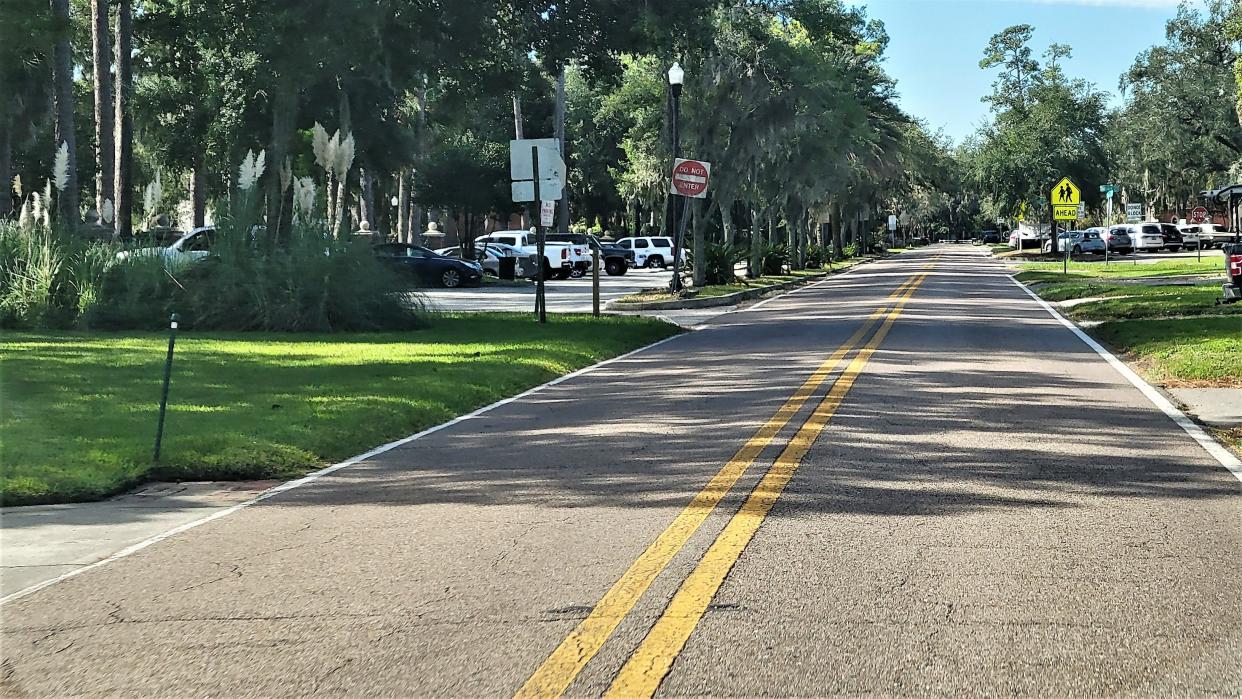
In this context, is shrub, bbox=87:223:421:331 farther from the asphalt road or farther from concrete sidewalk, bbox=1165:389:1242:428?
concrete sidewalk, bbox=1165:389:1242:428

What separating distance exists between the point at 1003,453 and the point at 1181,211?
10901cm

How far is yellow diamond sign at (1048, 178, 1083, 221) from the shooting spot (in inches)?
1775

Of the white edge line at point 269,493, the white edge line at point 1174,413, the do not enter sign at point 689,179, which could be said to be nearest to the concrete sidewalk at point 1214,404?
the white edge line at point 1174,413

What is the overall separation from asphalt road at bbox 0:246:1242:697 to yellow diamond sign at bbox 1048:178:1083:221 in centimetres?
3467

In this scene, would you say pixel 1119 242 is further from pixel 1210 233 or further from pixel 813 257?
pixel 813 257

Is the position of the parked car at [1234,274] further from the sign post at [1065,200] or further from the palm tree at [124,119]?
the palm tree at [124,119]

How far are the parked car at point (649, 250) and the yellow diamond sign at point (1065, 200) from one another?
73.9 ft

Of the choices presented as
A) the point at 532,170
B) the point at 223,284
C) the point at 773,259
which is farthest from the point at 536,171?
the point at 773,259

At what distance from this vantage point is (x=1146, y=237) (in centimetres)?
7844

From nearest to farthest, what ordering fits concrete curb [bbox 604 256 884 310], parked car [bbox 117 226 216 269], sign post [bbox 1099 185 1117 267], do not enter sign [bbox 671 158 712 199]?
parked car [bbox 117 226 216 269] → do not enter sign [bbox 671 158 712 199] → concrete curb [bbox 604 256 884 310] → sign post [bbox 1099 185 1117 267]

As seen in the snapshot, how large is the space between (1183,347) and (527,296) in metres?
23.5

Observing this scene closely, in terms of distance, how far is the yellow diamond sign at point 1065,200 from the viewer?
45.1 metres

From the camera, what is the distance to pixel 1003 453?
33.9 feet

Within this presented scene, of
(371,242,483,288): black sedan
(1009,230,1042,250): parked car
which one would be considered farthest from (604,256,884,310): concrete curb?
(1009,230,1042,250): parked car
